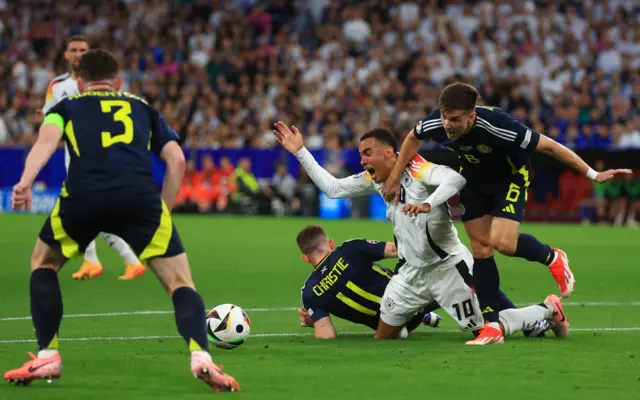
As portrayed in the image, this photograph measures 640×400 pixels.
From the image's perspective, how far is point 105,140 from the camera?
620cm

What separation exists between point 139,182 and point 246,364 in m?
1.46

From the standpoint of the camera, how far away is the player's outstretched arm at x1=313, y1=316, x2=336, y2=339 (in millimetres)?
8352

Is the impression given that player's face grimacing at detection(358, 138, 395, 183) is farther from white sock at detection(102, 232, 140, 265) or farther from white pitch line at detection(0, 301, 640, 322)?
white sock at detection(102, 232, 140, 265)

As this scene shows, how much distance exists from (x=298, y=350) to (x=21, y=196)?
2414 millimetres

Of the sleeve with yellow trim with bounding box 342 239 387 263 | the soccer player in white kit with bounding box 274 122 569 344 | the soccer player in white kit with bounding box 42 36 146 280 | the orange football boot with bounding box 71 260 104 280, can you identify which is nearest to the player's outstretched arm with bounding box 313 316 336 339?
the soccer player in white kit with bounding box 274 122 569 344

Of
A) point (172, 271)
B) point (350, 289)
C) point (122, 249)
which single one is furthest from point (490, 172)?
point (122, 249)

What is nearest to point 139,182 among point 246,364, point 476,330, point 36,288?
point 36,288

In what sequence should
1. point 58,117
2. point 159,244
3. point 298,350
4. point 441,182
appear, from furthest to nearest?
point 441,182 → point 298,350 → point 58,117 → point 159,244

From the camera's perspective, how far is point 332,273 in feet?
27.9

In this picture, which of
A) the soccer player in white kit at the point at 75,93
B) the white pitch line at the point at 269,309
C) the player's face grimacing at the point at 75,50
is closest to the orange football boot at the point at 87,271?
the soccer player in white kit at the point at 75,93

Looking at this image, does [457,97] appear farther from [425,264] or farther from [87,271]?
[87,271]

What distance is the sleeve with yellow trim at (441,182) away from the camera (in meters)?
7.58

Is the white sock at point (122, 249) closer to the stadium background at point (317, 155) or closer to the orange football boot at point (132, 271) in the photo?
the orange football boot at point (132, 271)

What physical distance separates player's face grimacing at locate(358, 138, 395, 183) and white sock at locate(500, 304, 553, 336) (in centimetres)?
131
